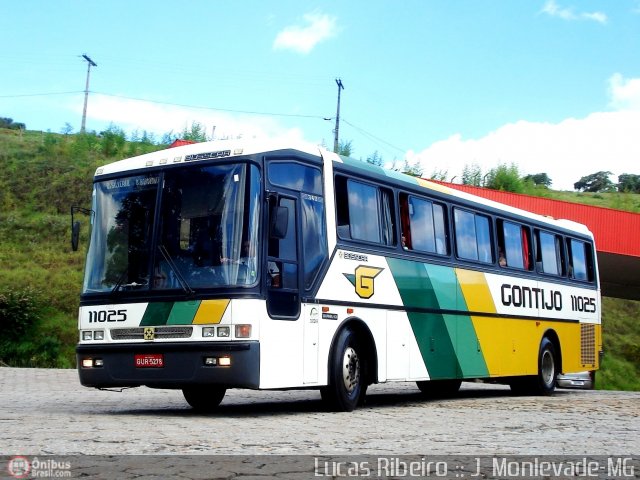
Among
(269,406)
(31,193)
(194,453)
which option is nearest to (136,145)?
(31,193)

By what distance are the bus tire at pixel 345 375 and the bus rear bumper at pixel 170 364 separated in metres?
1.58

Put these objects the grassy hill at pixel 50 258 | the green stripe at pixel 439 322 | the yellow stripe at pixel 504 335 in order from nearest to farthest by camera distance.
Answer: the green stripe at pixel 439 322 < the yellow stripe at pixel 504 335 < the grassy hill at pixel 50 258

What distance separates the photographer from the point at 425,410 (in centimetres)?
1374

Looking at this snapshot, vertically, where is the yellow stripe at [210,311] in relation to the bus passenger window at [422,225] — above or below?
below

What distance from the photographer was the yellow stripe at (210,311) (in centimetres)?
1116

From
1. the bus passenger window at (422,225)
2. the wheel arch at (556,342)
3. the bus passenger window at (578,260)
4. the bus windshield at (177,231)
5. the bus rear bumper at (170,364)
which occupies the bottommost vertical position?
Result: the bus rear bumper at (170,364)

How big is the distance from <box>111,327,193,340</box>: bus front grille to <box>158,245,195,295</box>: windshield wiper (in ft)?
1.45

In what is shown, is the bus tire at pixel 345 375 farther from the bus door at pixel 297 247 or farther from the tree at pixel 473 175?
the tree at pixel 473 175

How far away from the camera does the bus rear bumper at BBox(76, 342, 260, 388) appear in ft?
36.0

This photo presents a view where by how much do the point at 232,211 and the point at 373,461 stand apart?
4.70 meters

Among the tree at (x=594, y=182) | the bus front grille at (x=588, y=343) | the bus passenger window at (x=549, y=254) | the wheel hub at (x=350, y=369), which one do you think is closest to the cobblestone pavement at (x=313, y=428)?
the wheel hub at (x=350, y=369)

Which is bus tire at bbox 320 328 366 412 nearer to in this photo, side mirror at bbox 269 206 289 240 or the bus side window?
the bus side window

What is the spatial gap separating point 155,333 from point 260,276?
147 cm

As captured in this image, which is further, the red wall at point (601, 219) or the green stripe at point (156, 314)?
the red wall at point (601, 219)
